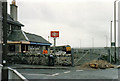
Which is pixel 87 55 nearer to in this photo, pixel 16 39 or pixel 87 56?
pixel 87 56

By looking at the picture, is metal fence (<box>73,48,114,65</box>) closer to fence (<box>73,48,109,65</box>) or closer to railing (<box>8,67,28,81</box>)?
fence (<box>73,48,109,65</box>)

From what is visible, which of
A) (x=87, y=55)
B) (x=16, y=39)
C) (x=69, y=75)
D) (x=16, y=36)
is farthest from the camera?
(x=16, y=36)

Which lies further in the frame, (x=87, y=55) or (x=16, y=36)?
(x=16, y=36)

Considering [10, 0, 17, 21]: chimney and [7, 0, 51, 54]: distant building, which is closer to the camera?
[7, 0, 51, 54]: distant building

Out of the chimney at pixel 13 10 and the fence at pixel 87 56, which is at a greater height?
the chimney at pixel 13 10

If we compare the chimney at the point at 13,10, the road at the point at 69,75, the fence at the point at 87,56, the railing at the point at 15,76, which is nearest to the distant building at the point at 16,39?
the chimney at the point at 13,10

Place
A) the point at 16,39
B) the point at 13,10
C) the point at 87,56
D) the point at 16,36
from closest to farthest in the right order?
the point at 87,56 < the point at 16,39 < the point at 16,36 < the point at 13,10

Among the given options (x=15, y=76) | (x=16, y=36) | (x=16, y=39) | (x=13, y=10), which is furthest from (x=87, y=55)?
(x=13, y=10)

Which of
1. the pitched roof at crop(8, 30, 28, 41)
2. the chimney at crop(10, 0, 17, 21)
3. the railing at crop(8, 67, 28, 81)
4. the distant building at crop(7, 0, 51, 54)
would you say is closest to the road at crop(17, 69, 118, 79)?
the railing at crop(8, 67, 28, 81)

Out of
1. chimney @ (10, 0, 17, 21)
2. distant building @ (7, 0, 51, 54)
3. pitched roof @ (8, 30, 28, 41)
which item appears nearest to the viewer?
distant building @ (7, 0, 51, 54)

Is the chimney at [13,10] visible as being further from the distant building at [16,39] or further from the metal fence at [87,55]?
the metal fence at [87,55]

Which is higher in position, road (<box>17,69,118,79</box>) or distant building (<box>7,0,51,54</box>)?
distant building (<box>7,0,51,54</box>)

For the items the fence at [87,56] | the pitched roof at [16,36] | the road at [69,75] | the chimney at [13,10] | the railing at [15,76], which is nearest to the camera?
the railing at [15,76]

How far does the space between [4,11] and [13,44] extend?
755 inches
